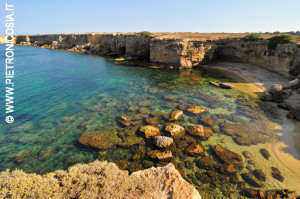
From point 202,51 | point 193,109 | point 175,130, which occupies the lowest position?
point 175,130

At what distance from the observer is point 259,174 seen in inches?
385

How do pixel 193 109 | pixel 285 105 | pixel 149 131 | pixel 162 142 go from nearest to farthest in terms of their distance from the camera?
pixel 162 142
pixel 149 131
pixel 193 109
pixel 285 105

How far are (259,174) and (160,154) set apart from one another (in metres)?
6.78

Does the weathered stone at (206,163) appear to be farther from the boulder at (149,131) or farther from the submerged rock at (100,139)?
the submerged rock at (100,139)

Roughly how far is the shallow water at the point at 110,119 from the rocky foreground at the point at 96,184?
3.87m

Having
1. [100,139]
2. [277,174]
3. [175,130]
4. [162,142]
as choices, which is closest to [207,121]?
[175,130]

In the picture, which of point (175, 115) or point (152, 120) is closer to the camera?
point (152, 120)

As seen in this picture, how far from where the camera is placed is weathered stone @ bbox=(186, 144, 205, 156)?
37.5ft

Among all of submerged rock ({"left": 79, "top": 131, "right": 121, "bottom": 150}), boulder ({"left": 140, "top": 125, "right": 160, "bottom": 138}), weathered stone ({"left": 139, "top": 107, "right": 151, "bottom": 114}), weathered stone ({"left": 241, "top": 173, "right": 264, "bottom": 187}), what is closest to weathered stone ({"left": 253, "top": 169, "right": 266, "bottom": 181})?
weathered stone ({"left": 241, "top": 173, "right": 264, "bottom": 187})

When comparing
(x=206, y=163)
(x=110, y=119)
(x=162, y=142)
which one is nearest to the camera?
(x=206, y=163)

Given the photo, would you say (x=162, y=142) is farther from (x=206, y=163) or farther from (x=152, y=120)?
(x=152, y=120)

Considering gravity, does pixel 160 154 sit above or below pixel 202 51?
below

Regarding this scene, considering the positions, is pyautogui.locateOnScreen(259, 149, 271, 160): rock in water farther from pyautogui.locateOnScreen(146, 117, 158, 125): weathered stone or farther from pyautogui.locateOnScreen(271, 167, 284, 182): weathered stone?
pyautogui.locateOnScreen(146, 117, 158, 125): weathered stone

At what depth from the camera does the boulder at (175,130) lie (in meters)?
13.5
